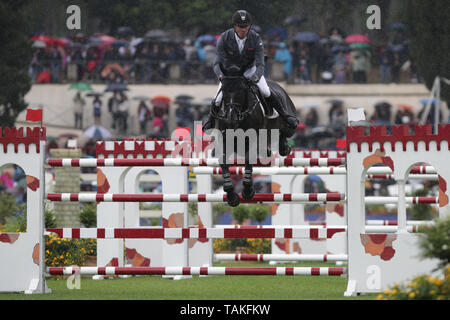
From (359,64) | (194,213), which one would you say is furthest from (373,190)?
(194,213)

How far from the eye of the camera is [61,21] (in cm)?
5131

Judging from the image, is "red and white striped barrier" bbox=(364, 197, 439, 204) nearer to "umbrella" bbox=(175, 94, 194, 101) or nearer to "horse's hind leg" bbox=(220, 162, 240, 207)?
"horse's hind leg" bbox=(220, 162, 240, 207)

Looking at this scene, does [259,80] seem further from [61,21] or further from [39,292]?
[61,21]

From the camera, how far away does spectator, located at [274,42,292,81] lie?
44.0 metres

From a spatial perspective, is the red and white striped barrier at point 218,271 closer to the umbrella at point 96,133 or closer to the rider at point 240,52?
the rider at point 240,52

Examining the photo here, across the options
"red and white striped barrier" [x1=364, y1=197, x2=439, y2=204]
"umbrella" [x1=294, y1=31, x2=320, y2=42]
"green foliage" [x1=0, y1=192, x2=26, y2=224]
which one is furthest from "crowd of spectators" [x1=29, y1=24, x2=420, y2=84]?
"red and white striped barrier" [x1=364, y1=197, x2=439, y2=204]

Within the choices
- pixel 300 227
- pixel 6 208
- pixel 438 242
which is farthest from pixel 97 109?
pixel 438 242

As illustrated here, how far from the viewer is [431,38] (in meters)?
40.4

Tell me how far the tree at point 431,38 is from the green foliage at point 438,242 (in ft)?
105

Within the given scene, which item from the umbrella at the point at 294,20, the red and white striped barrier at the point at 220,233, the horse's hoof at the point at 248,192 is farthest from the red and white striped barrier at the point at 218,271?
the umbrella at the point at 294,20

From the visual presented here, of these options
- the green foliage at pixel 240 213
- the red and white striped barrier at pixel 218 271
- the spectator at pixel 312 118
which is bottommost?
the green foliage at pixel 240 213

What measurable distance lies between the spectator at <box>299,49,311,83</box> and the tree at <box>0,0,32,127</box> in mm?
12516

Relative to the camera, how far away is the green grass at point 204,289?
10.9m

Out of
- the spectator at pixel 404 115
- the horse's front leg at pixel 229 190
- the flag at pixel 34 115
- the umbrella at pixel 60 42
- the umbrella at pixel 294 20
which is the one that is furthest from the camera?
the umbrella at pixel 294 20
